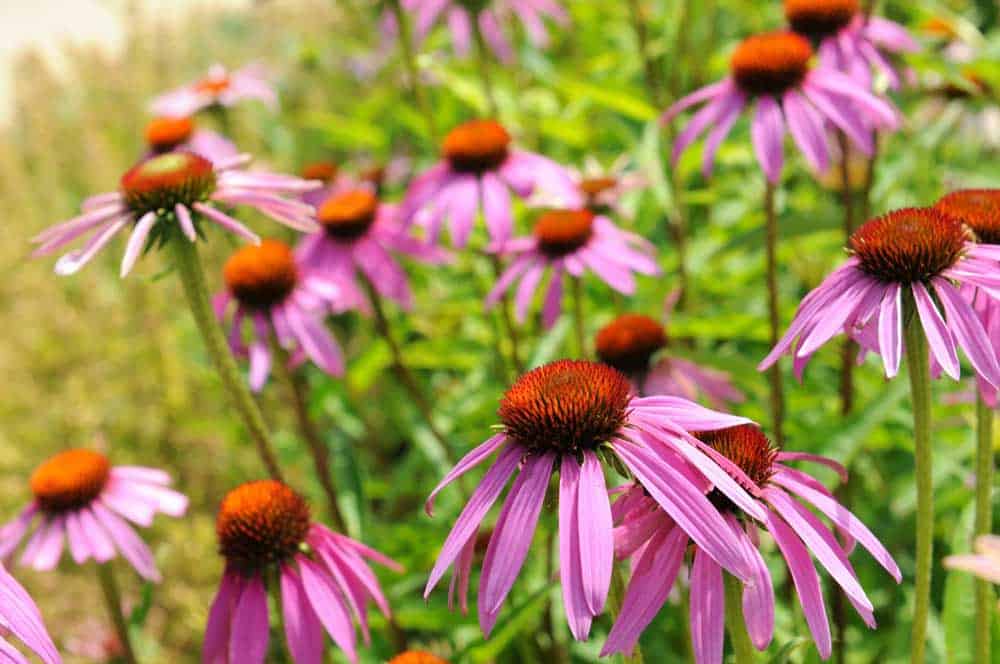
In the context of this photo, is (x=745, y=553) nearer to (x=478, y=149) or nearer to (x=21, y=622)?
(x=21, y=622)

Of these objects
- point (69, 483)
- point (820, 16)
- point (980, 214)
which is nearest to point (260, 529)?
point (69, 483)

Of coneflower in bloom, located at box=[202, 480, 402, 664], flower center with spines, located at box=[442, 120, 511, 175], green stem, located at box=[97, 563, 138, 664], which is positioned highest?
flower center with spines, located at box=[442, 120, 511, 175]

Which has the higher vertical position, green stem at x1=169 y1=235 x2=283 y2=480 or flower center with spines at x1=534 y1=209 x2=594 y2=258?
green stem at x1=169 y1=235 x2=283 y2=480

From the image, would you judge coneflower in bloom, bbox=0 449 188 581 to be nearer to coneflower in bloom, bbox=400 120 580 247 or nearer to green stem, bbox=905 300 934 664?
coneflower in bloom, bbox=400 120 580 247

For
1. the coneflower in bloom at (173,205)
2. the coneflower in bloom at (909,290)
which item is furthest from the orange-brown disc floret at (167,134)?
the coneflower in bloom at (909,290)

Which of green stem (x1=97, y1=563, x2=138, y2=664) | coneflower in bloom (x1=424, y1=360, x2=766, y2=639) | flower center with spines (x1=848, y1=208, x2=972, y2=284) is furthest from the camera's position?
green stem (x1=97, y1=563, x2=138, y2=664)

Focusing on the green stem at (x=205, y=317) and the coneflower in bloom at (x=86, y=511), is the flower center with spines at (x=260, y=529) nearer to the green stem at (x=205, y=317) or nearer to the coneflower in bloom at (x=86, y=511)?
the green stem at (x=205, y=317)

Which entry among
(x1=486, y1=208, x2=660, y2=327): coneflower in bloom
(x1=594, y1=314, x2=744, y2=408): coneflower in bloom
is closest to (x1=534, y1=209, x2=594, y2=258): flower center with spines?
(x1=486, y1=208, x2=660, y2=327): coneflower in bloom
